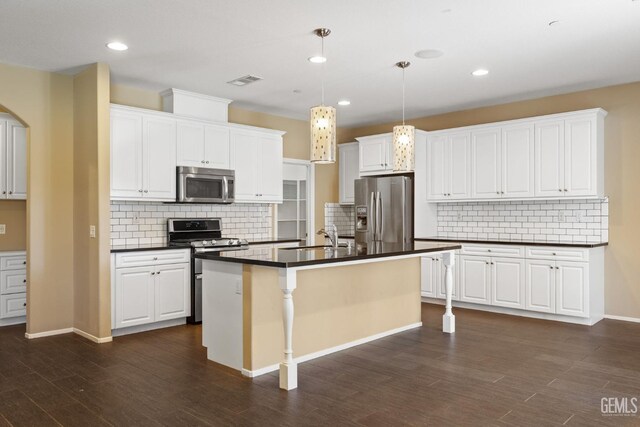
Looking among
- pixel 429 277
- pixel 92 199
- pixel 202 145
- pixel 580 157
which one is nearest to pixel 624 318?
pixel 580 157

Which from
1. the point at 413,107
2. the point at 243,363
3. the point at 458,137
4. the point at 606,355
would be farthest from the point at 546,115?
the point at 243,363

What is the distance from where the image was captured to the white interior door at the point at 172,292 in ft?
17.6

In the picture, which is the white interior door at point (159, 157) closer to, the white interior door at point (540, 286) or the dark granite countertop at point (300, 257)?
the dark granite countertop at point (300, 257)

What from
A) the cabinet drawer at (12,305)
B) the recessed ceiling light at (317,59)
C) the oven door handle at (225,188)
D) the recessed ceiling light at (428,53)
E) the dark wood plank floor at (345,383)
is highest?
the recessed ceiling light at (317,59)

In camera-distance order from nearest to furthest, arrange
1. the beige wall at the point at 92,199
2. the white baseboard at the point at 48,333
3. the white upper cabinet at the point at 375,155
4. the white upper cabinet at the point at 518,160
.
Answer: the beige wall at the point at 92,199
the white baseboard at the point at 48,333
the white upper cabinet at the point at 518,160
the white upper cabinet at the point at 375,155

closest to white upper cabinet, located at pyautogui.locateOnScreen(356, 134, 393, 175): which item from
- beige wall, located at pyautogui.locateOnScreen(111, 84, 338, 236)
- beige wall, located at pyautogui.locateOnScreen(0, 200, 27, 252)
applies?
beige wall, located at pyautogui.locateOnScreen(111, 84, 338, 236)

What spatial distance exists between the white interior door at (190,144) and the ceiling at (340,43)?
47cm

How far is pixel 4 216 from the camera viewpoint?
5.66 metres

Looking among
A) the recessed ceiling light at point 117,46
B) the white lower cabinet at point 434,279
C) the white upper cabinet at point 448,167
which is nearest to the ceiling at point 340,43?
the recessed ceiling light at point 117,46

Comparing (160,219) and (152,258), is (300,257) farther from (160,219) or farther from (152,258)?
(160,219)

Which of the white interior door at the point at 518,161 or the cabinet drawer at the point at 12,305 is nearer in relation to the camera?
the cabinet drawer at the point at 12,305

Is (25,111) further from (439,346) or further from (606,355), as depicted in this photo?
(606,355)

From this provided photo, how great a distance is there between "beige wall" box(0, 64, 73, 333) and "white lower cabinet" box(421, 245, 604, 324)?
4.84 m

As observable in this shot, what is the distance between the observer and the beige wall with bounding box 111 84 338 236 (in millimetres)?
5741
